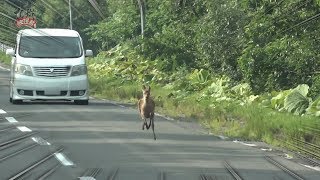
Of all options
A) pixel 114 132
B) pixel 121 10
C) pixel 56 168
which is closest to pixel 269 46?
pixel 114 132

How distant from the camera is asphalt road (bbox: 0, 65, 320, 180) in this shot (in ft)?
25.5

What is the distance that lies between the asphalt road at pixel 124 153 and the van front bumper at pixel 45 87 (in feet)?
8.69

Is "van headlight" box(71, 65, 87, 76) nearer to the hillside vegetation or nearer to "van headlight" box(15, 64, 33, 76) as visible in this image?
"van headlight" box(15, 64, 33, 76)

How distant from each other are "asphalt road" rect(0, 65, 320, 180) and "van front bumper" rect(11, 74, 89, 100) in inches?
104

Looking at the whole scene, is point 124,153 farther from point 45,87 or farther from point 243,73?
point 243,73

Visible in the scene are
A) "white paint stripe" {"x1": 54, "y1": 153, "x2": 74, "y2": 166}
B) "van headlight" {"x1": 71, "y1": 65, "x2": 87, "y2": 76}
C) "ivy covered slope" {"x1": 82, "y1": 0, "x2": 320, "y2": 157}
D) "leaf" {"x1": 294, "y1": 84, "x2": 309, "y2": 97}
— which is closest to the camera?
"white paint stripe" {"x1": 54, "y1": 153, "x2": 74, "y2": 166}

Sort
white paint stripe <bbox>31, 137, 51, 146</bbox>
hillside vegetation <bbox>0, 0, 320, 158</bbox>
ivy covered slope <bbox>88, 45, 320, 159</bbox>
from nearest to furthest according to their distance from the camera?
white paint stripe <bbox>31, 137, 51, 146</bbox>
ivy covered slope <bbox>88, 45, 320, 159</bbox>
hillside vegetation <bbox>0, 0, 320, 158</bbox>

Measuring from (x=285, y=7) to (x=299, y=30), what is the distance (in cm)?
81

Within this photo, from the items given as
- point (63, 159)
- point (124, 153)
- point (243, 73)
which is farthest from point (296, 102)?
point (63, 159)

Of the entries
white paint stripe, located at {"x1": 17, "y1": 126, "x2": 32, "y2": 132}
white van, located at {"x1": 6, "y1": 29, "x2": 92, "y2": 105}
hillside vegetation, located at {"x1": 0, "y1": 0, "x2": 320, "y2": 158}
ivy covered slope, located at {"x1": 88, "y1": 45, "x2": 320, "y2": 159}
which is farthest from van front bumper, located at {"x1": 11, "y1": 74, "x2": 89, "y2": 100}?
white paint stripe, located at {"x1": 17, "y1": 126, "x2": 32, "y2": 132}

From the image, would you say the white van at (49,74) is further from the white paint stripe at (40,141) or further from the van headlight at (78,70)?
the white paint stripe at (40,141)

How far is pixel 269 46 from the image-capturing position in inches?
787

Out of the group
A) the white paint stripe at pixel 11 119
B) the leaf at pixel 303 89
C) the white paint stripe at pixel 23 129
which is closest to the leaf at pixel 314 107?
the leaf at pixel 303 89

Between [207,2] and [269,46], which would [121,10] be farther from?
[269,46]
